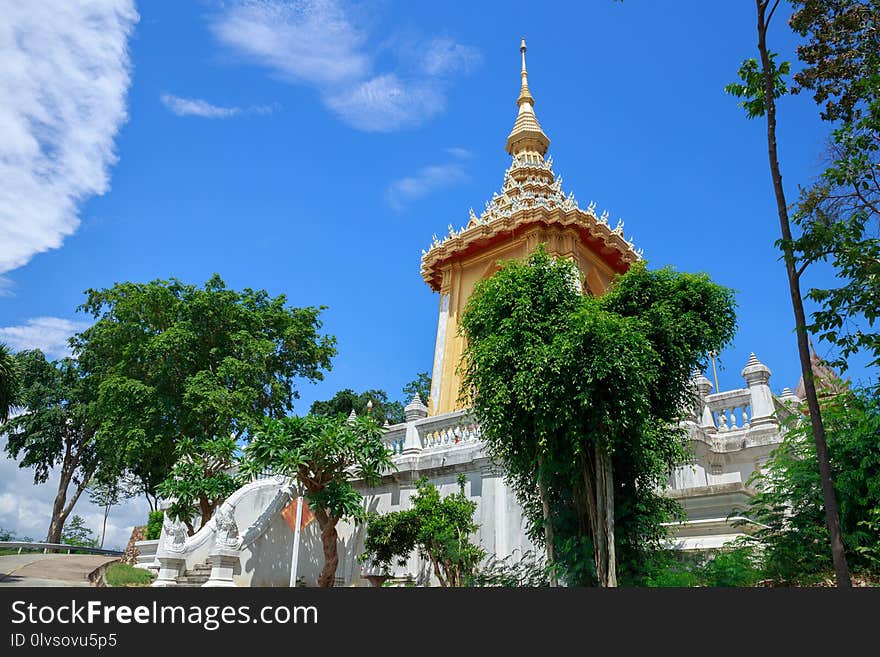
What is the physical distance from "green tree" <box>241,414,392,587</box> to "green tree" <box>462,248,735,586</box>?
3520 millimetres

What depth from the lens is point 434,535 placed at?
1255 centimetres

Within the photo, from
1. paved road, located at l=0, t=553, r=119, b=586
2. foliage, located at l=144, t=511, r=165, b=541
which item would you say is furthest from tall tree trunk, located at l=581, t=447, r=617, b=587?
foliage, located at l=144, t=511, r=165, b=541

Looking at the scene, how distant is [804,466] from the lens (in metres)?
9.13

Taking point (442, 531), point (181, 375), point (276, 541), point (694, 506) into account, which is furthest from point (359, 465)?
point (181, 375)

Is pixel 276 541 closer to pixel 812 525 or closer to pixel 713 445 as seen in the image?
pixel 713 445

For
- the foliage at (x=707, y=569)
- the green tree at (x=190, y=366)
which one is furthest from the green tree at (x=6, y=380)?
the foliage at (x=707, y=569)

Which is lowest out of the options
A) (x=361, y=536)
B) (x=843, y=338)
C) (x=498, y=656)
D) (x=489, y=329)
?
(x=498, y=656)

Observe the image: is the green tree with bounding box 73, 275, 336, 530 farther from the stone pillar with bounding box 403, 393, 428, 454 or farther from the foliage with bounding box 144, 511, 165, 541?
the stone pillar with bounding box 403, 393, 428, 454

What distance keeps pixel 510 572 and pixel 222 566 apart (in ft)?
20.3

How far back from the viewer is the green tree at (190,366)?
2064 cm

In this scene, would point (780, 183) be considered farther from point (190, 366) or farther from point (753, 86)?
point (190, 366)

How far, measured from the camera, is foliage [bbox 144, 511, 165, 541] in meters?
24.4

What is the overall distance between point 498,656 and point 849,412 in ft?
23.6

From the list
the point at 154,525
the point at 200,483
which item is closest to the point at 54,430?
the point at 154,525
